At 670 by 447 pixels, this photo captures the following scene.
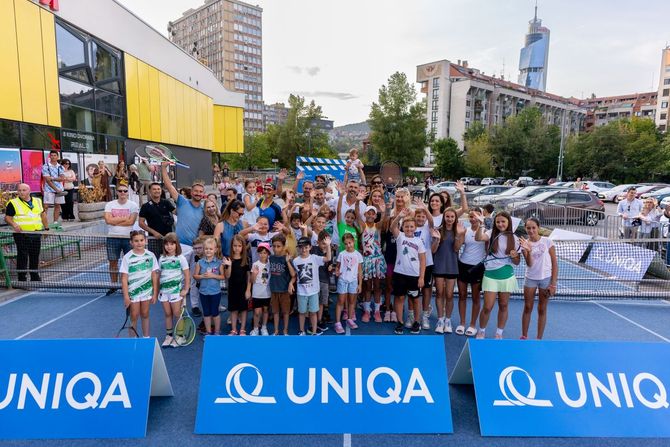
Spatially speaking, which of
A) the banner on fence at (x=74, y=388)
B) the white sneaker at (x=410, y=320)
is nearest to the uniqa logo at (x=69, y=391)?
the banner on fence at (x=74, y=388)

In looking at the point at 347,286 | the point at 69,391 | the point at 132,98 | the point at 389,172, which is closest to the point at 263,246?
the point at 347,286

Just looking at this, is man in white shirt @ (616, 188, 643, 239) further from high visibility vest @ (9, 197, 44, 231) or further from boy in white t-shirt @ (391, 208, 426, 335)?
high visibility vest @ (9, 197, 44, 231)

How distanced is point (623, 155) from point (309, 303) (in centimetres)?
5132

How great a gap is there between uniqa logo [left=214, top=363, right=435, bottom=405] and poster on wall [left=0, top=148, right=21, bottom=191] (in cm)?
1353

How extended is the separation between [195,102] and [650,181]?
160 ft

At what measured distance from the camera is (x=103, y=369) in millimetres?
3617

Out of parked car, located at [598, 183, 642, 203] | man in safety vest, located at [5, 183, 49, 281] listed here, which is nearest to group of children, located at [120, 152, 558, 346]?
man in safety vest, located at [5, 183, 49, 281]

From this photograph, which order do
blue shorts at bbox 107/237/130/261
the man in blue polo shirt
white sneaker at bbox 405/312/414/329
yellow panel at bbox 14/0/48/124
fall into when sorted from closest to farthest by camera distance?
white sneaker at bbox 405/312/414/329
the man in blue polo shirt
blue shorts at bbox 107/237/130/261
yellow panel at bbox 14/0/48/124

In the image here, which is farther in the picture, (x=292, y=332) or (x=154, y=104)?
(x=154, y=104)

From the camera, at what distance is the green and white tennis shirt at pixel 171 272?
5102 millimetres

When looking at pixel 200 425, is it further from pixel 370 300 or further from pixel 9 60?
pixel 9 60

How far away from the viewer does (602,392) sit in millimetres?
3615

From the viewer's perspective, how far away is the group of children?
203 inches

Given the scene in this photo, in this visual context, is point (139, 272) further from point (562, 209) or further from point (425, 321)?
point (562, 209)
